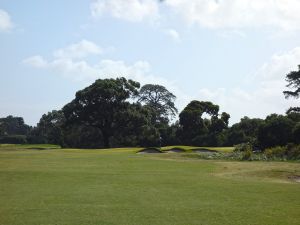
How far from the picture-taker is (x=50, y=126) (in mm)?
117125

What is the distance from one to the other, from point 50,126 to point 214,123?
51251 mm

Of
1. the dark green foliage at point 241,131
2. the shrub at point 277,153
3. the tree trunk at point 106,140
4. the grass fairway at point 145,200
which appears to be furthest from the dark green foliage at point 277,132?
the tree trunk at point 106,140

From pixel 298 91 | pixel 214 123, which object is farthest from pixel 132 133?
pixel 298 91

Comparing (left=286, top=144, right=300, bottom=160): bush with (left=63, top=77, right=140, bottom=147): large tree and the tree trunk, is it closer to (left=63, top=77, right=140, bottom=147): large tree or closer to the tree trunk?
(left=63, top=77, right=140, bottom=147): large tree

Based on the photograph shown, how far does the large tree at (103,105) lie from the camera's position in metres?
78.1

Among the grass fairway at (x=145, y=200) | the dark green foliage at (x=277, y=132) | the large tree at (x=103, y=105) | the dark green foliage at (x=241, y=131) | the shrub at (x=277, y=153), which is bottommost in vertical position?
the grass fairway at (x=145, y=200)

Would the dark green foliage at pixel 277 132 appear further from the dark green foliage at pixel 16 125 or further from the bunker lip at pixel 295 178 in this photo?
the dark green foliage at pixel 16 125

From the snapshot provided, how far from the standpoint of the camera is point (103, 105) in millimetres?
79062

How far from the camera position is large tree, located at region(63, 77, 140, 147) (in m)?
78.1

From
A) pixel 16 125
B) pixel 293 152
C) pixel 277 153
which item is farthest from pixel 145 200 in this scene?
pixel 16 125

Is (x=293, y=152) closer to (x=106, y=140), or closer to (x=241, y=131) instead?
(x=241, y=131)

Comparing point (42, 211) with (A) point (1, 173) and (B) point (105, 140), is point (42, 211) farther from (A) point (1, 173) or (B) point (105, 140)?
(B) point (105, 140)

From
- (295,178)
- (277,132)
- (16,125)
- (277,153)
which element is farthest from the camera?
(16,125)

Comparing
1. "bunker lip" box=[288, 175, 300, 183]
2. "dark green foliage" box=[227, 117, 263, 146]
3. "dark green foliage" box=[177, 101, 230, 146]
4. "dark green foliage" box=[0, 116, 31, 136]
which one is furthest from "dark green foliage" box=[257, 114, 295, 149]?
"dark green foliage" box=[0, 116, 31, 136]
